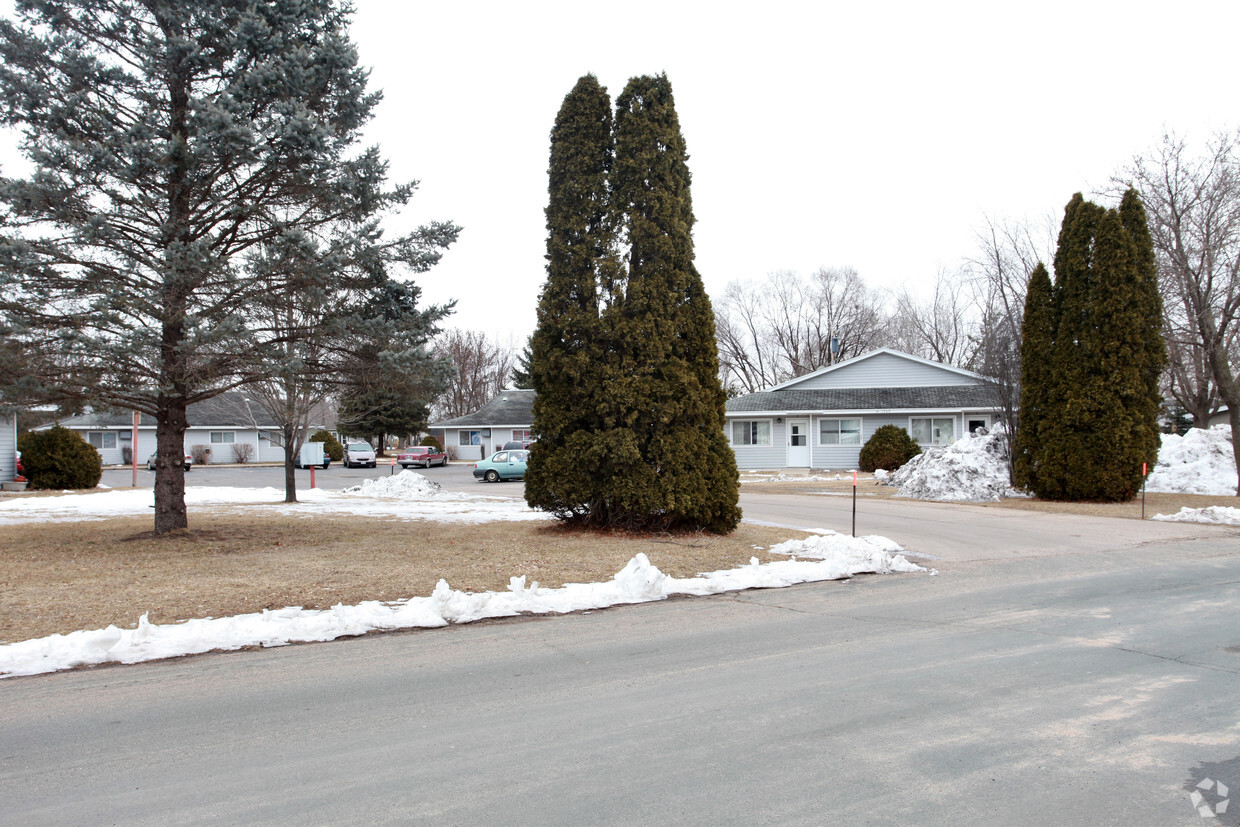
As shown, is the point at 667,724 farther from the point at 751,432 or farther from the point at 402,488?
the point at 751,432

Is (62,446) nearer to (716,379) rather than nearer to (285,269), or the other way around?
(285,269)

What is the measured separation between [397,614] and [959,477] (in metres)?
19.1

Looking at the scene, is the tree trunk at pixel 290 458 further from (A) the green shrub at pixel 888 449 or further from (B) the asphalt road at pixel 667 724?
(A) the green shrub at pixel 888 449

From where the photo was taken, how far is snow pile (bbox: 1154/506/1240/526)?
15.7 m

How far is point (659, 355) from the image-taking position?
1304 cm

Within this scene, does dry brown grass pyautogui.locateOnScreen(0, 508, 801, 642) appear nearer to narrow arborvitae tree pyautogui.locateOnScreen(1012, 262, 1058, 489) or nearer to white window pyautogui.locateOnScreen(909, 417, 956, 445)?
narrow arborvitae tree pyautogui.locateOnScreen(1012, 262, 1058, 489)

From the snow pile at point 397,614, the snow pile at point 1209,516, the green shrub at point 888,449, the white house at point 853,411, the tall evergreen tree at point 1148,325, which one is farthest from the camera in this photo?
the white house at point 853,411

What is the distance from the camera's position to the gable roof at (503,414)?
5559 cm

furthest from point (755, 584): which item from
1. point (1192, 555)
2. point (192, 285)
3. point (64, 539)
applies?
point (64, 539)

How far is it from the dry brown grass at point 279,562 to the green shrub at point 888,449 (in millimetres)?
20474

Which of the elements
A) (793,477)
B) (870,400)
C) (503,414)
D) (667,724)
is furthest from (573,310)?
(503,414)

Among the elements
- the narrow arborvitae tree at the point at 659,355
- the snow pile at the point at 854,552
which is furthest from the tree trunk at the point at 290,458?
the snow pile at the point at 854,552

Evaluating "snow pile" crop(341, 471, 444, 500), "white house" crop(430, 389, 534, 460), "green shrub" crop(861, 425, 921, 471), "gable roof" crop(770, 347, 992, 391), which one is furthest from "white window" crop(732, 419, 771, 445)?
"white house" crop(430, 389, 534, 460)

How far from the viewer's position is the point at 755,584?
31.3ft
